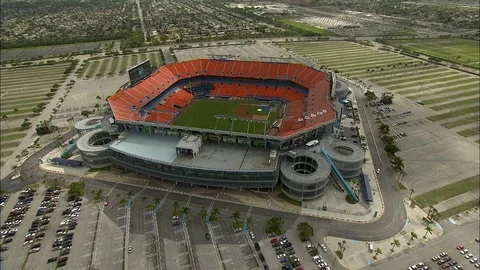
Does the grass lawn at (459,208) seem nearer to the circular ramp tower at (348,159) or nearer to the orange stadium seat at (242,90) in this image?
the circular ramp tower at (348,159)

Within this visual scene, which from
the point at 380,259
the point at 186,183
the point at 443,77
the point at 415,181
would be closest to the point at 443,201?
the point at 415,181

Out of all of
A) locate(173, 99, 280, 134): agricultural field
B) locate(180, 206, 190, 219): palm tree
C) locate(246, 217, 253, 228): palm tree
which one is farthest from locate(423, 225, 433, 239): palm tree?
locate(180, 206, 190, 219): palm tree

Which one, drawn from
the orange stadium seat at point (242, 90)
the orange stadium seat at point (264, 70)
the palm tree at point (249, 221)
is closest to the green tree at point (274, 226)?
the palm tree at point (249, 221)

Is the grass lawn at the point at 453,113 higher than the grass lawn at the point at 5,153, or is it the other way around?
the grass lawn at the point at 5,153

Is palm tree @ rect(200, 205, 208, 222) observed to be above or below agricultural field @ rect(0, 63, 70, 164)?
below

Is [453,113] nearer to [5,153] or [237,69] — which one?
[237,69]

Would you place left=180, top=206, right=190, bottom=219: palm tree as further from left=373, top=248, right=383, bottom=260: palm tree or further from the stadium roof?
left=373, top=248, right=383, bottom=260: palm tree
